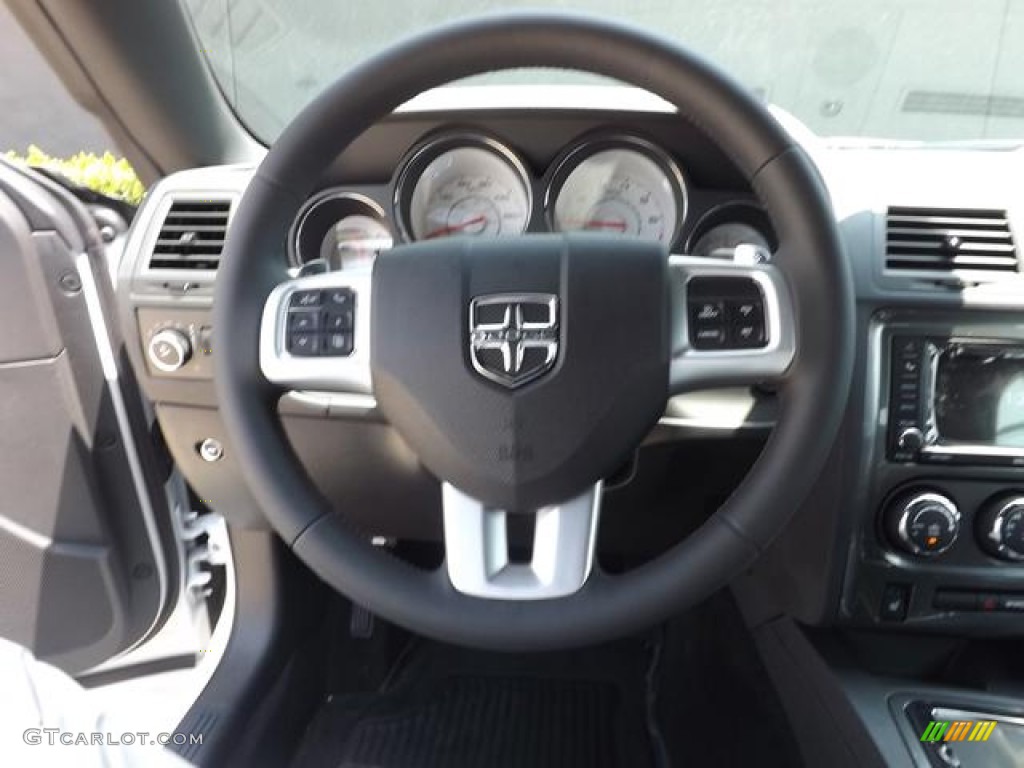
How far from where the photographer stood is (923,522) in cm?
129

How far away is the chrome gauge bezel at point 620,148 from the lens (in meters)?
1.42

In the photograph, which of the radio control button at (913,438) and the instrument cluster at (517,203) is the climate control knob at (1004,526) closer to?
the radio control button at (913,438)

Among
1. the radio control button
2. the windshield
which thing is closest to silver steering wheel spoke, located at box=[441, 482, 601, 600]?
the radio control button

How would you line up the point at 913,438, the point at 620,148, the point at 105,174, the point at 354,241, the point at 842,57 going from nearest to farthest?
the point at 913,438, the point at 620,148, the point at 354,241, the point at 842,57, the point at 105,174

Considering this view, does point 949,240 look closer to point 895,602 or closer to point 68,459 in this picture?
point 895,602

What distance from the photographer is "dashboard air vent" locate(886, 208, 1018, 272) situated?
50.6 inches

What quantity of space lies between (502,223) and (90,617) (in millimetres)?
1056

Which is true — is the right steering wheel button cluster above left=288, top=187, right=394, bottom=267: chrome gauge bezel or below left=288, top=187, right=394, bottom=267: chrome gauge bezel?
below

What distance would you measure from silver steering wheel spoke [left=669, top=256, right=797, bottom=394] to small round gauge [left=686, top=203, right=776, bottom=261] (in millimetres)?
343

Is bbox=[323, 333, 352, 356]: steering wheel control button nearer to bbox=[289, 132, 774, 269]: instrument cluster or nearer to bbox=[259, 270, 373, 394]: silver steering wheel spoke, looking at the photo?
bbox=[259, 270, 373, 394]: silver steering wheel spoke

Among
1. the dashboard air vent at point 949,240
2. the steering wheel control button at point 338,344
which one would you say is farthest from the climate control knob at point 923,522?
the steering wheel control button at point 338,344

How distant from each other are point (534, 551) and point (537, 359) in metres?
0.23

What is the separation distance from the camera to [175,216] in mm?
1504

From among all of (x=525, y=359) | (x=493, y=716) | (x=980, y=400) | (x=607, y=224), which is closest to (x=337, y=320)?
(x=525, y=359)
